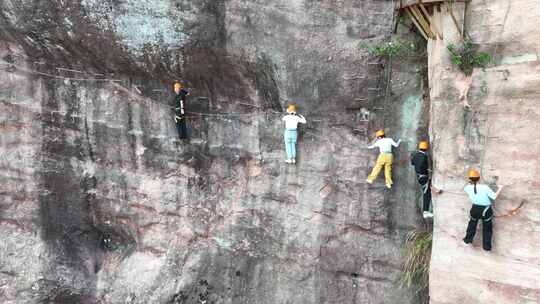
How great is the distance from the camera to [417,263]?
8.08m

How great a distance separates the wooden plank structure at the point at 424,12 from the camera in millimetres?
6965

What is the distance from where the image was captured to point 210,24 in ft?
27.9

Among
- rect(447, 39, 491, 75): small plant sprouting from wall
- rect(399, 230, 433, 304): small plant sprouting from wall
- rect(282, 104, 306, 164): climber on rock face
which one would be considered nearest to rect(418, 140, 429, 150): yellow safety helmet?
rect(447, 39, 491, 75): small plant sprouting from wall

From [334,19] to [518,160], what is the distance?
11.8 feet

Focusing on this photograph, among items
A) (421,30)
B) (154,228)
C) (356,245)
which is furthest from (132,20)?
(356,245)

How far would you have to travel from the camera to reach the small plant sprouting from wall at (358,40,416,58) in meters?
7.84

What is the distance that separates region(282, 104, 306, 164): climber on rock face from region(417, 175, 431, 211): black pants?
2228 millimetres

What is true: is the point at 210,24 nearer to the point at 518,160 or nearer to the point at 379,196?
the point at 379,196

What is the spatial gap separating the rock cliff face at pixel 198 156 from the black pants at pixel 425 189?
1.30ft

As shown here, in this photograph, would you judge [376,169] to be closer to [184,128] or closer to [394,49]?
[394,49]

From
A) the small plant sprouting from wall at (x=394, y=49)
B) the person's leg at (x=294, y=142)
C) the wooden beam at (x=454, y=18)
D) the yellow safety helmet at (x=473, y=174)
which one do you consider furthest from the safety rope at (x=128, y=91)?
the yellow safety helmet at (x=473, y=174)

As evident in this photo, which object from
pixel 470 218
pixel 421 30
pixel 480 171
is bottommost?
pixel 470 218

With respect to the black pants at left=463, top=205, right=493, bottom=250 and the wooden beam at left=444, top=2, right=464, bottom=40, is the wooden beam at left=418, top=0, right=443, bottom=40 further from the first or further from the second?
the black pants at left=463, top=205, right=493, bottom=250

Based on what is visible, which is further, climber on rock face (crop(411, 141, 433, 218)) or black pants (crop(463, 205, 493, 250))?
climber on rock face (crop(411, 141, 433, 218))
